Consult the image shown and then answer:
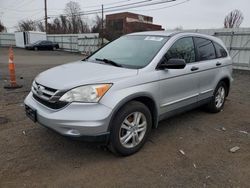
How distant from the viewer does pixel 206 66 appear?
445 centimetres

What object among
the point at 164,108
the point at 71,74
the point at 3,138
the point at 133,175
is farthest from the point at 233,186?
the point at 3,138

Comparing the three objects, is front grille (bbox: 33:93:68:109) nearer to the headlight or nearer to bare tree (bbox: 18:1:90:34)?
the headlight

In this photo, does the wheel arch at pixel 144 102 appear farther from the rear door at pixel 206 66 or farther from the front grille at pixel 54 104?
the rear door at pixel 206 66

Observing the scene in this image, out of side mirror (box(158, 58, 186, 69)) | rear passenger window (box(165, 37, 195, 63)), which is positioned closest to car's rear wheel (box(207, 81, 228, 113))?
rear passenger window (box(165, 37, 195, 63))

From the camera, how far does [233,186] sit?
2674mm

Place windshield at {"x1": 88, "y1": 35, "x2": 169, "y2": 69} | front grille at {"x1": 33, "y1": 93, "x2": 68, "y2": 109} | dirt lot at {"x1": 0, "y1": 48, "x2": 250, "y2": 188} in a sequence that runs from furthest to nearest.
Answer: windshield at {"x1": 88, "y1": 35, "x2": 169, "y2": 69} → front grille at {"x1": 33, "y1": 93, "x2": 68, "y2": 109} → dirt lot at {"x1": 0, "y1": 48, "x2": 250, "y2": 188}

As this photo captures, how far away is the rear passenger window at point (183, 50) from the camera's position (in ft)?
12.4

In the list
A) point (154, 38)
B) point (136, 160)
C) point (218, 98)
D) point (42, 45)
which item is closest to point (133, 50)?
point (154, 38)

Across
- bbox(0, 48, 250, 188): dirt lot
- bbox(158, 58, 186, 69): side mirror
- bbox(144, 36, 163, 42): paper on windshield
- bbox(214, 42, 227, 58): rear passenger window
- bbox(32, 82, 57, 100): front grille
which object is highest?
bbox(144, 36, 163, 42): paper on windshield

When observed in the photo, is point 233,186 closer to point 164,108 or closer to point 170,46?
point 164,108

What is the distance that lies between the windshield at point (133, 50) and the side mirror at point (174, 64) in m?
0.22

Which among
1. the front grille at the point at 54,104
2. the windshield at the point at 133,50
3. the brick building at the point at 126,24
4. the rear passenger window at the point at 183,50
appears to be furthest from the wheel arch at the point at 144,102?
the brick building at the point at 126,24

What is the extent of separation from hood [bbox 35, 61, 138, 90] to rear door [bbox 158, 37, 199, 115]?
0.66 metres

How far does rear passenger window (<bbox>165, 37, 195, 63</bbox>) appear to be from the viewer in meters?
3.78
